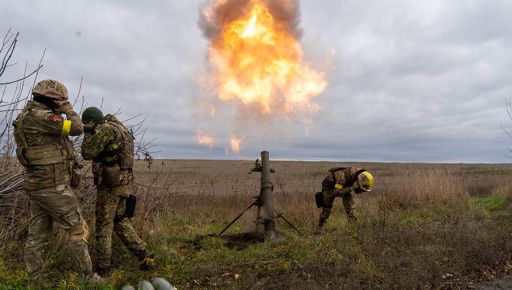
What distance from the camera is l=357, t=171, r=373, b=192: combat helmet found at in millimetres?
8727

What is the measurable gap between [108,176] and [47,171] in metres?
0.93

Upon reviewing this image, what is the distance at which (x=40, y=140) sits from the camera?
4.77 m

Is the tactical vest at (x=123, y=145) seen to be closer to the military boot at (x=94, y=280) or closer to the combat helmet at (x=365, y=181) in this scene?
the military boot at (x=94, y=280)

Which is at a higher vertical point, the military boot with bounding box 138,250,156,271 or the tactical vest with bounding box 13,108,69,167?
the tactical vest with bounding box 13,108,69,167

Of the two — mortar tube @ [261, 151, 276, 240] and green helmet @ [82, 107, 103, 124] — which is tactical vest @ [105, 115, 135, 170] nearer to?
green helmet @ [82, 107, 103, 124]

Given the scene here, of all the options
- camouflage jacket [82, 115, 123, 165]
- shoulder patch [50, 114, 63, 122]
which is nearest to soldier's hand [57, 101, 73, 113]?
shoulder patch [50, 114, 63, 122]

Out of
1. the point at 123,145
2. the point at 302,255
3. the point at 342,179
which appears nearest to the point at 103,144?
the point at 123,145

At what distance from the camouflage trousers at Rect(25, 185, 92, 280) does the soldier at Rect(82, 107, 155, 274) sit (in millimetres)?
670

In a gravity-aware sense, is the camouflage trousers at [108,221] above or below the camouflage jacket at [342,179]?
below

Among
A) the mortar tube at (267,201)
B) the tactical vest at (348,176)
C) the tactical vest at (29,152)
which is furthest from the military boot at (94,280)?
the tactical vest at (348,176)

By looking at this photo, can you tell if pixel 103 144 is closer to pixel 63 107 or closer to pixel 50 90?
pixel 63 107

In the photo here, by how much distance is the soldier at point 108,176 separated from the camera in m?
5.43

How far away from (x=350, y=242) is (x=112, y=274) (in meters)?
3.92

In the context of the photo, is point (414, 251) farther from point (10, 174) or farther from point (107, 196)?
point (10, 174)
